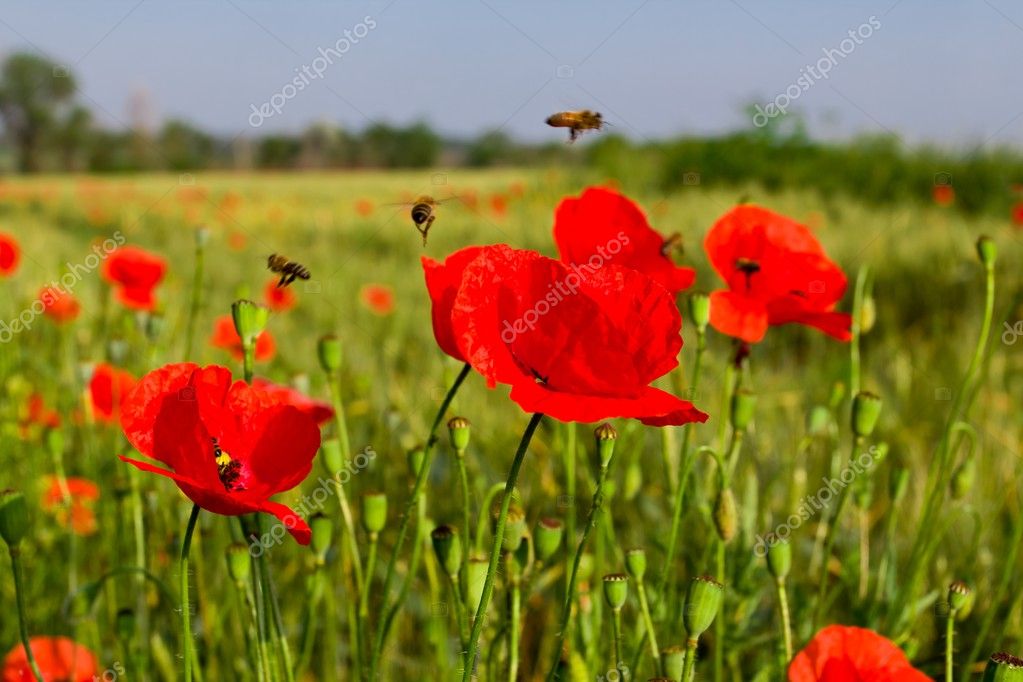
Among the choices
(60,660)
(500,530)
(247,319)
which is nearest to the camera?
(500,530)

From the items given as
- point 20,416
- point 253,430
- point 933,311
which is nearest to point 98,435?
point 20,416

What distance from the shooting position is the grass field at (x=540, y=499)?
1.10 metres

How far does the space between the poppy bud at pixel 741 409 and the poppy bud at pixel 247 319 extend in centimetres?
46

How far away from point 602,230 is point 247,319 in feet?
1.03

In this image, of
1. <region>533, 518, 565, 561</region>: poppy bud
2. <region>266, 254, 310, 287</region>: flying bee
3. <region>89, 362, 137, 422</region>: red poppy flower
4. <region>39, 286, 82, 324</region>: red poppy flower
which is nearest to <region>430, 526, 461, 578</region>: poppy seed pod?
<region>533, 518, 565, 561</region>: poppy bud

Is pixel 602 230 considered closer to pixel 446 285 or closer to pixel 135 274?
pixel 446 285

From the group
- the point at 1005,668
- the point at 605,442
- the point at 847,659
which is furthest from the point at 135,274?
the point at 1005,668

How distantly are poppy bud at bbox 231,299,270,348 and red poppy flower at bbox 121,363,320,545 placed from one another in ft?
0.33

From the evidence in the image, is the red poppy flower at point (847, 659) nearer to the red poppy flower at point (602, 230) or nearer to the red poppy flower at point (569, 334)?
the red poppy flower at point (569, 334)

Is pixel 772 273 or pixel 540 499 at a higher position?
pixel 772 273

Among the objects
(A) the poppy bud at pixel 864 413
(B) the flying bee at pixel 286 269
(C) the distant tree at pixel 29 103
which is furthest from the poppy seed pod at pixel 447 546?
(C) the distant tree at pixel 29 103

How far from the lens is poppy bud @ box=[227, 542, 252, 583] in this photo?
2.49 ft

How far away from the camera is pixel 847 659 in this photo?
72cm

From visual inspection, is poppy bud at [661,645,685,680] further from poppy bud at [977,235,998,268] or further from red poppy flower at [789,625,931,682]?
poppy bud at [977,235,998,268]
